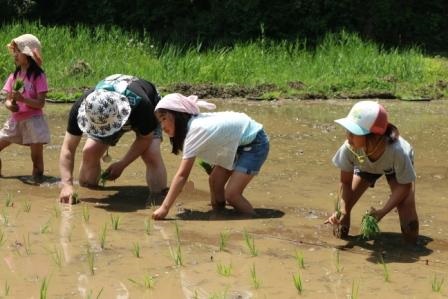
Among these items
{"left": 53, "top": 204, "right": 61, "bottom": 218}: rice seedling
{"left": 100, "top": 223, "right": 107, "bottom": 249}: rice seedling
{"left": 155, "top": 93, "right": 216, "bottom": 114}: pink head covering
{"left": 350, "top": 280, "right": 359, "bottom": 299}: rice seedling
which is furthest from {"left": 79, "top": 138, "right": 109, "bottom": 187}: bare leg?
{"left": 350, "top": 280, "right": 359, "bottom": 299}: rice seedling

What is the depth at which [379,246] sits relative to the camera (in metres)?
5.44

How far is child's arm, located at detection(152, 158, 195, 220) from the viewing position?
5781 mm

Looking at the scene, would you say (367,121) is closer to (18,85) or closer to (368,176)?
(368,176)

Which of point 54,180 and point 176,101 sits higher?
point 176,101

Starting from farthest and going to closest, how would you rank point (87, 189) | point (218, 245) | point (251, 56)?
point (251, 56) → point (87, 189) → point (218, 245)

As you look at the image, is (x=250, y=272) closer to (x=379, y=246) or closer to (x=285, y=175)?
(x=379, y=246)

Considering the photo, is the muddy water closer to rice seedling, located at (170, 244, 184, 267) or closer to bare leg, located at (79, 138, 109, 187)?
rice seedling, located at (170, 244, 184, 267)

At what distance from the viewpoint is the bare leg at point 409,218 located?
5.51 m

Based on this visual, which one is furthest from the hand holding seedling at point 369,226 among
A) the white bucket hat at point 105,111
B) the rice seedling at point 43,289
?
the white bucket hat at point 105,111

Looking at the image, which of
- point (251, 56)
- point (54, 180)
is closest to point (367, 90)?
point (251, 56)

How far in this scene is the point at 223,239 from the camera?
5.32 metres

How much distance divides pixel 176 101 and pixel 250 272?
1646 mm

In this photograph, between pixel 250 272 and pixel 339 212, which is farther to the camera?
pixel 339 212

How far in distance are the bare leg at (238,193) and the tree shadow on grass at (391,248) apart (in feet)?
2.99
